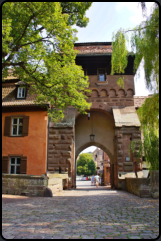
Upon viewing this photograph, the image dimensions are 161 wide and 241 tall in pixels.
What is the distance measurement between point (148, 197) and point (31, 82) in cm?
689

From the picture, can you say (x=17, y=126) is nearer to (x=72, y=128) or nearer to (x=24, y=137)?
(x=24, y=137)

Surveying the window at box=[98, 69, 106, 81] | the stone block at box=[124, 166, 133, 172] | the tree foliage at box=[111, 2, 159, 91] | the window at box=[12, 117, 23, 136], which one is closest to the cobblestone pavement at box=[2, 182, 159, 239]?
the tree foliage at box=[111, 2, 159, 91]

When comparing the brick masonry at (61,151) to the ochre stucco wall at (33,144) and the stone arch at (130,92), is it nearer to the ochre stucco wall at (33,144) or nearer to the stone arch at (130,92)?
the ochre stucco wall at (33,144)

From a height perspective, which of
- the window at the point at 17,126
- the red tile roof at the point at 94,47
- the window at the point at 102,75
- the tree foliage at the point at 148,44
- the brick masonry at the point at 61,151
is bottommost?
the brick masonry at the point at 61,151

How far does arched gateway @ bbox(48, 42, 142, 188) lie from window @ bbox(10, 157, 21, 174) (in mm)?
2263

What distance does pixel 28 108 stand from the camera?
14977mm

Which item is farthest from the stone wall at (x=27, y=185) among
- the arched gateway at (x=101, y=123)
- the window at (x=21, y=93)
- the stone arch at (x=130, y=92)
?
the stone arch at (x=130, y=92)

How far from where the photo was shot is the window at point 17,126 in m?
15.0

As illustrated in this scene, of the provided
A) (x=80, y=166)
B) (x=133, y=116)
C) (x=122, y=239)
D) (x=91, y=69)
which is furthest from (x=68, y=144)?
(x=80, y=166)

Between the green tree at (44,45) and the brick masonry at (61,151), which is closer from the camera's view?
the green tree at (44,45)

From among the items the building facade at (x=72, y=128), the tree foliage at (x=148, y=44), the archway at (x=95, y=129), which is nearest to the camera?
the tree foliage at (x=148, y=44)

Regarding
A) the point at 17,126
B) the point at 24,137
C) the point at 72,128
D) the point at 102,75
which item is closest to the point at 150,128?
the point at 72,128

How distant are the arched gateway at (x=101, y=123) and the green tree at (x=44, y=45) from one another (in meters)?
3.39

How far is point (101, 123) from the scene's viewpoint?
674 inches
